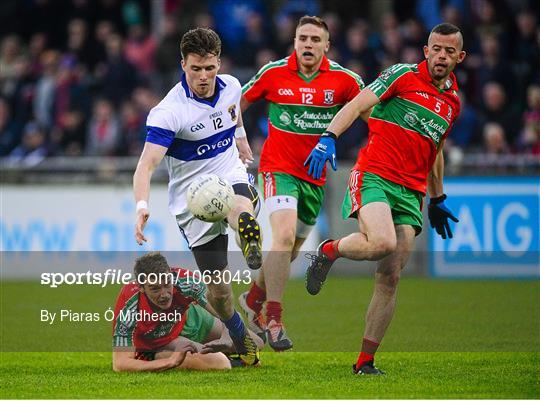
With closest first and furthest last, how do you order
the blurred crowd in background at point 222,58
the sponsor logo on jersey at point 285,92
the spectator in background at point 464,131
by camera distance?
the sponsor logo on jersey at point 285,92 → the spectator in background at point 464,131 → the blurred crowd in background at point 222,58

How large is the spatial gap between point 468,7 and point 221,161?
425 inches

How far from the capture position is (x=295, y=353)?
35.0 feet

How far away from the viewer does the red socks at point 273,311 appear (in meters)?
9.98

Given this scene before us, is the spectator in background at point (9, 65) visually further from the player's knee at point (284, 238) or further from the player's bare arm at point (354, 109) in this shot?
the player's bare arm at point (354, 109)

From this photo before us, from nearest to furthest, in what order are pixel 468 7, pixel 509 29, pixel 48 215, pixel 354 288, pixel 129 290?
1. pixel 129 290
2. pixel 354 288
3. pixel 48 215
4. pixel 509 29
5. pixel 468 7

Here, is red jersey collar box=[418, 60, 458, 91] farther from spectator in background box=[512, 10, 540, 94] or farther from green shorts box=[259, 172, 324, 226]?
spectator in background box=[512, 10, 540, 94]

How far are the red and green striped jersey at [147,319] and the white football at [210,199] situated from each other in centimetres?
65

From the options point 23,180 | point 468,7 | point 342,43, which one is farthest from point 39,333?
point 468,7

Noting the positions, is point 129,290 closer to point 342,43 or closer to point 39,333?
point 39,333

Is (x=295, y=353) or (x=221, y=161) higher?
(x=221, y=161)

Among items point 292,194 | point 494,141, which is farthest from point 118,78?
point 292,194

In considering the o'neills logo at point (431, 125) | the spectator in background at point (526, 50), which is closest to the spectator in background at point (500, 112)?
the spectator in background at point (526, 50)

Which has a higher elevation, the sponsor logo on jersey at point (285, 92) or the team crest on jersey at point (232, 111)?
the sponsor logo on jersey at point (285, 92)

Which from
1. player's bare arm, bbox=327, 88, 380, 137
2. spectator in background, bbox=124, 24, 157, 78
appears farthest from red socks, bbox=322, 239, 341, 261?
spectator in background, bbox=124, 24, 157, 78
